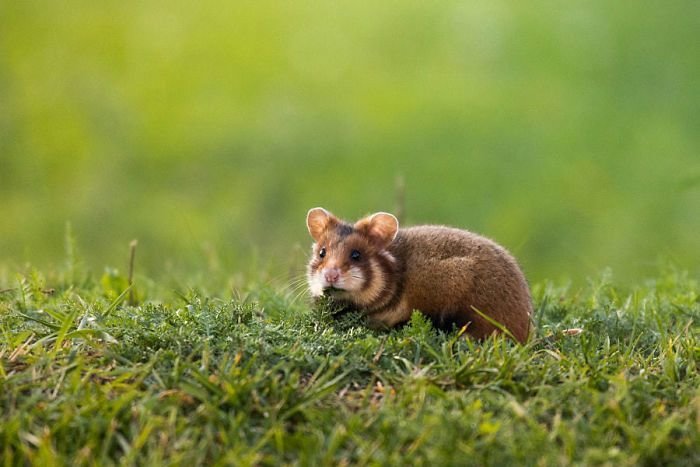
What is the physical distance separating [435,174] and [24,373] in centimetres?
752

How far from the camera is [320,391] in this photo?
409 centimetres

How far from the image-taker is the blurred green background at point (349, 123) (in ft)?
34.4

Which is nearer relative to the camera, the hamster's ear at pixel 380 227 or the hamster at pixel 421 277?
the hamster at pixel 421 277

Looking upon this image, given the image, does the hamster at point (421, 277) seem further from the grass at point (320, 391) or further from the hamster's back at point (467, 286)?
the grass at point (320, 391)

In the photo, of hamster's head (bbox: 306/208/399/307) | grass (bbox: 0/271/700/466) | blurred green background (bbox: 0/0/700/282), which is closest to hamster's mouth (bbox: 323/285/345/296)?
hamster's head (bbox: 306/208/399/307)

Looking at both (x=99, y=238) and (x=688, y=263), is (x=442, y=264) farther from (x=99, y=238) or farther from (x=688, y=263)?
(x=99, y=238)

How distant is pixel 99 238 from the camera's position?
10633mm

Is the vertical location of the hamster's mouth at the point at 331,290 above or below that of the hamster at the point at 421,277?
below

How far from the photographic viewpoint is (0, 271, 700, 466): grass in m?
3.72

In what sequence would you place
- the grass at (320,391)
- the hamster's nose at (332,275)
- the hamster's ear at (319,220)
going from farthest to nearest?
the hamster's ear at (319,220)
the hamster's nose at (332,275)
the grass at (320,391)

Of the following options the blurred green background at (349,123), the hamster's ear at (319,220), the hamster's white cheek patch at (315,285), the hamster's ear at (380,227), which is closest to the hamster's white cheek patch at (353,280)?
the hamster's white cheek patch at (315,285)

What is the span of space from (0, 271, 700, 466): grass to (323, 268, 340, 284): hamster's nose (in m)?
0.20

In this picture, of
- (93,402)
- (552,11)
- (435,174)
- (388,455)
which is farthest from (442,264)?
(552,11)

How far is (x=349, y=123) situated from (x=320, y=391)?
8.37 m
